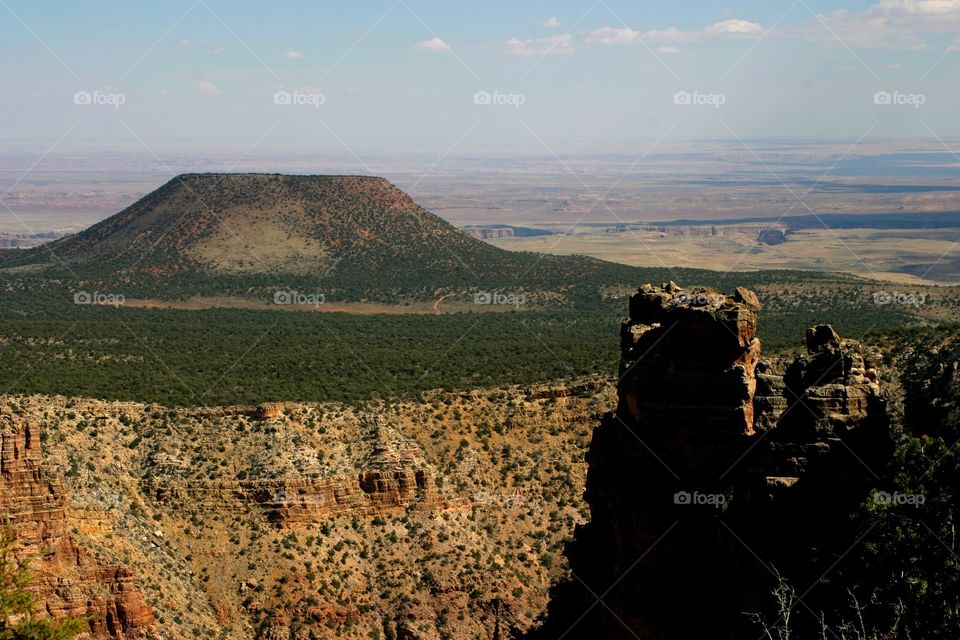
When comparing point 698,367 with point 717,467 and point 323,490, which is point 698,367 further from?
point 323,490

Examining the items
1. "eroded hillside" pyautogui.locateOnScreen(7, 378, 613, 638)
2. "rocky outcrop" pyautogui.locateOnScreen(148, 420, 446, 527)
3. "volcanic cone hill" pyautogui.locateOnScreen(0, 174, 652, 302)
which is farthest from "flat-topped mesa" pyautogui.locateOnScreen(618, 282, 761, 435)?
"volcanic cone hill" pyautogui.locateOnScreen(0, 174, 652, 302)

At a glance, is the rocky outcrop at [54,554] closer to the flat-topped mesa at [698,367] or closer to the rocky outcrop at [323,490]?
the rocky outcrop at [323,490]

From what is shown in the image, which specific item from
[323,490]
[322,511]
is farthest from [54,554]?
[323,490]

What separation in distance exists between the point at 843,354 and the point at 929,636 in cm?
578

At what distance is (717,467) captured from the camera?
27.8 m

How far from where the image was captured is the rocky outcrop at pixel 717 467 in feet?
82.9

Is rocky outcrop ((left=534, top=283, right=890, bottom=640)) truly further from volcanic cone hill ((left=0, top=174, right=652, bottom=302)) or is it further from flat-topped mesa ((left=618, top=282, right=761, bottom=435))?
volcanic cone hill ((left=0, top=174, right=652, bottom=302))

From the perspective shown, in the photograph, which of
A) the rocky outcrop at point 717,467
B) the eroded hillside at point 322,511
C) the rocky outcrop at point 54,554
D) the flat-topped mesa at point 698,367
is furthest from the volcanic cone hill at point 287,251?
the flat-topped mesa at point 698,367

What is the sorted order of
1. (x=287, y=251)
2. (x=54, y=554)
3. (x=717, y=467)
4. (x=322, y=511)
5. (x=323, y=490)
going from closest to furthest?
1. (x=717, y=467)
2. (x=54, y=554)
3. (x=322, y=511)
4. (x=323, y=490)
5. (x=287, y=251)

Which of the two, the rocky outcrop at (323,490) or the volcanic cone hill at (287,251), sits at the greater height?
the volcanic cone hill at (287,251)

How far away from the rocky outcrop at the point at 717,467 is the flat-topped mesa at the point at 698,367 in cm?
3

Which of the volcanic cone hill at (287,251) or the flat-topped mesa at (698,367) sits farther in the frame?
the volcanic cone hill at (287,251)

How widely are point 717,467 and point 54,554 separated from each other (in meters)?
15.3

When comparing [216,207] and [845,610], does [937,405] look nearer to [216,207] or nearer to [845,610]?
[845,610]
